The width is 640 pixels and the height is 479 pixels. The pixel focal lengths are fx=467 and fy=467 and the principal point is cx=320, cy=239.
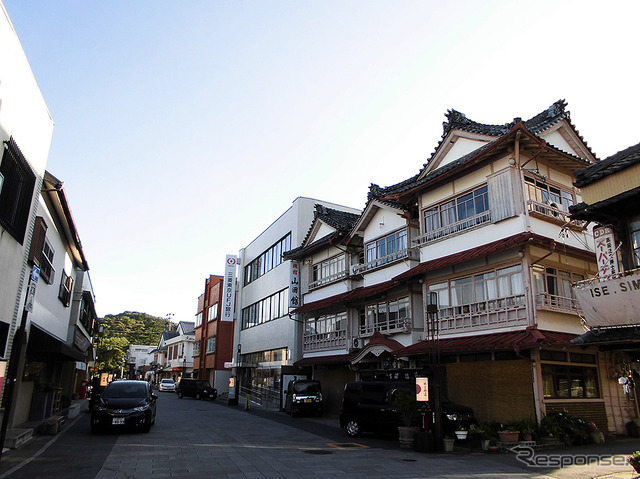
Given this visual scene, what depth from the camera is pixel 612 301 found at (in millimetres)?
10750

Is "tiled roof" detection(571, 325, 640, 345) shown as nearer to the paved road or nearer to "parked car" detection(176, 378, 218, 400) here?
the paved road

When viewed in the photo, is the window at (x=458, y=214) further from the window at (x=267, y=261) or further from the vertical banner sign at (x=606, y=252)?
the window at (x=267, y=261)

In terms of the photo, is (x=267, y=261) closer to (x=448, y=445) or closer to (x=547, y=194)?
(x=547, y=194)

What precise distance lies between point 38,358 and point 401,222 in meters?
16.7

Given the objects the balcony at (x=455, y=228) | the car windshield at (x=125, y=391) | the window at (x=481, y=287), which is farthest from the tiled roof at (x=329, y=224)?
the car windshield at (x=125, y=391)

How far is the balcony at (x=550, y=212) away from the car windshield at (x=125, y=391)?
1572 cm

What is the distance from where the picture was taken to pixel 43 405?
1720cm

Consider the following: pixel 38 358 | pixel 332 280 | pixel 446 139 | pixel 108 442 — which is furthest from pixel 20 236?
pixel 332 280

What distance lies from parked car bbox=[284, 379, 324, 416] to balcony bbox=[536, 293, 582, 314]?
48.6 feet

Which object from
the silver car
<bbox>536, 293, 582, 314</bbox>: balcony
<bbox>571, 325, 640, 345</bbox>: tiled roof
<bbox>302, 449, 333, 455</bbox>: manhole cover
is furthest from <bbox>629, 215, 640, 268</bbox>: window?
the silver car

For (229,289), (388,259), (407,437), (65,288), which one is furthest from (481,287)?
(229,289)

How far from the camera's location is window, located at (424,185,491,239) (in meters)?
18.6

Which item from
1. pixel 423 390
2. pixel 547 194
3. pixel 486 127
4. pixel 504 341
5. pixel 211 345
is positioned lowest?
pixel 423 390

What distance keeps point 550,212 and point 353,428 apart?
36.4 ft
